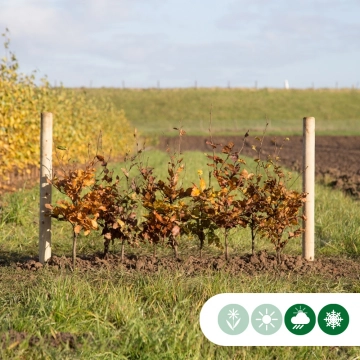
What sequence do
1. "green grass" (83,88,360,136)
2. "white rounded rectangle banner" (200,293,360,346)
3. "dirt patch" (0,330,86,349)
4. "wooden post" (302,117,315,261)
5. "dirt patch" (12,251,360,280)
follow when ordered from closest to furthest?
"dirt patch" (0,330,86,349), "white rounded rectangle banner" (200,293,360,346), "dirt patch" (12,251,360,280), "wooden post" (302,117,315,261), "green grass" (83,88,360,136)

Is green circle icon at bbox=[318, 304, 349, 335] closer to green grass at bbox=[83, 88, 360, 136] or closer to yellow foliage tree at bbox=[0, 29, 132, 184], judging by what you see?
yellow foliage tree at bbox=[0, 29, 132, 184]

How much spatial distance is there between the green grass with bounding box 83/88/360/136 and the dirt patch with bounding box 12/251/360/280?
46968mm

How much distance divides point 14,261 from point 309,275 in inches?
135

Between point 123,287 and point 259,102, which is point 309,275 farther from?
point 259,102

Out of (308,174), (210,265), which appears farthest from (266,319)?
(308,174)

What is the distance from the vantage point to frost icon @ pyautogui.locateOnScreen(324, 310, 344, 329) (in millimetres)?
4602

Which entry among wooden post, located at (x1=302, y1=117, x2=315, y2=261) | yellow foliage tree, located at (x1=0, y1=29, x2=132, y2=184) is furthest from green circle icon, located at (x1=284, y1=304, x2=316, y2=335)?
yellow foliage tree, located at (x1=0, y1=29, x2=132, y2=184)

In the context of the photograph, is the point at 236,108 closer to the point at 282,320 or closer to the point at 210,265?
the point at 210,265

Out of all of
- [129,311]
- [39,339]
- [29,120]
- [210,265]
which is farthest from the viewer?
[29,120]

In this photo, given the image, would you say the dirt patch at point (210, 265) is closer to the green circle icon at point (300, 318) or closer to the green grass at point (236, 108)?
the green circle icon at point (300, 318)

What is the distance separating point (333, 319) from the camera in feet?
A: 15.2

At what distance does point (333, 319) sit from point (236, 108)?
64403mm

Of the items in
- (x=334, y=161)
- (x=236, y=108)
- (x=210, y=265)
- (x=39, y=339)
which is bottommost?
(x=39, y=339)

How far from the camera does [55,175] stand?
7125 millimetres
